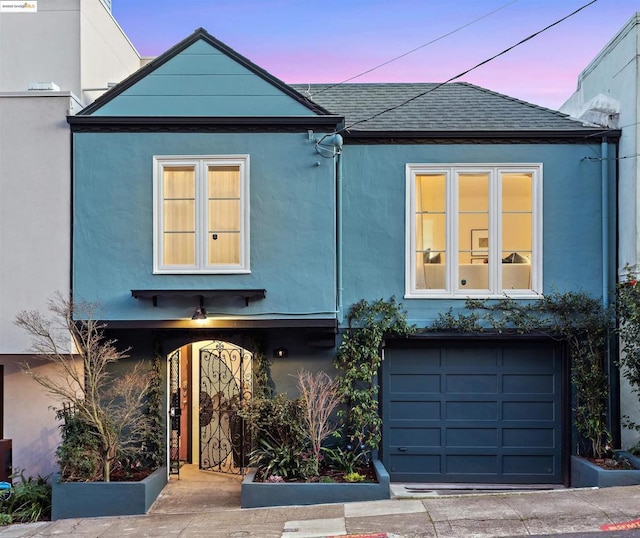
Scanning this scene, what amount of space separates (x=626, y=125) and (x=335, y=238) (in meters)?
4.91

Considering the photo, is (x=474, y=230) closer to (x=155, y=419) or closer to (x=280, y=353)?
(x=280, y=353)

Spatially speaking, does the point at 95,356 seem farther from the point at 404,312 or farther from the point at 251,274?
the point at 404,312

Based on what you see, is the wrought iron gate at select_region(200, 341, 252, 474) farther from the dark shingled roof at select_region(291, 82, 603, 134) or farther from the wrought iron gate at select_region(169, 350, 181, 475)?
the dark shingled roof at select_region(291, 82, 603, 134)

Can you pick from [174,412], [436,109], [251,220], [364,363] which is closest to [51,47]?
[251,220]

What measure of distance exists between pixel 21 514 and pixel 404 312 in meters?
6.21

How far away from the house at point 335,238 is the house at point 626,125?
312 mm

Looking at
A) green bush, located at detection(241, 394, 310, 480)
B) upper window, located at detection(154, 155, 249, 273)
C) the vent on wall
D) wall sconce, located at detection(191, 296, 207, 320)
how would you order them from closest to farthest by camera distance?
green bush, located at detection(241, 394, 310, 480) < wall sconce, located at detection(191, 296, 207, 320) < upper window, located at detection(154, 155, 249, 273) < the vent on wall

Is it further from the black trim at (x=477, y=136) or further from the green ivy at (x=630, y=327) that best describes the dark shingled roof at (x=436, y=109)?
the green ivy at (x=630, y=327)

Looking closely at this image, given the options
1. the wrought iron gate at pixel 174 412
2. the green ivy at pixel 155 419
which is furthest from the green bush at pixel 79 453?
the wrought iron gate at pixel 174 412

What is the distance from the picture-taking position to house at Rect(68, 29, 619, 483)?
8.96 meters

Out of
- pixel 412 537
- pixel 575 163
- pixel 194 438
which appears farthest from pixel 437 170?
pixel 194 438

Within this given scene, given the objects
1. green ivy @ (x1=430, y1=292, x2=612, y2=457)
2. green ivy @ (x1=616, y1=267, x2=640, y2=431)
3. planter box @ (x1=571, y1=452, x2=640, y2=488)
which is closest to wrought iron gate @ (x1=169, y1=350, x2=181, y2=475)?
green ivy @ (x1=430, y1=292, x2=612, y2=457)

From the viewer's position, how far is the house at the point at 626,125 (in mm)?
9249

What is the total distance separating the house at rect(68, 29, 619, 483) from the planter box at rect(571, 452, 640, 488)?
68cm
